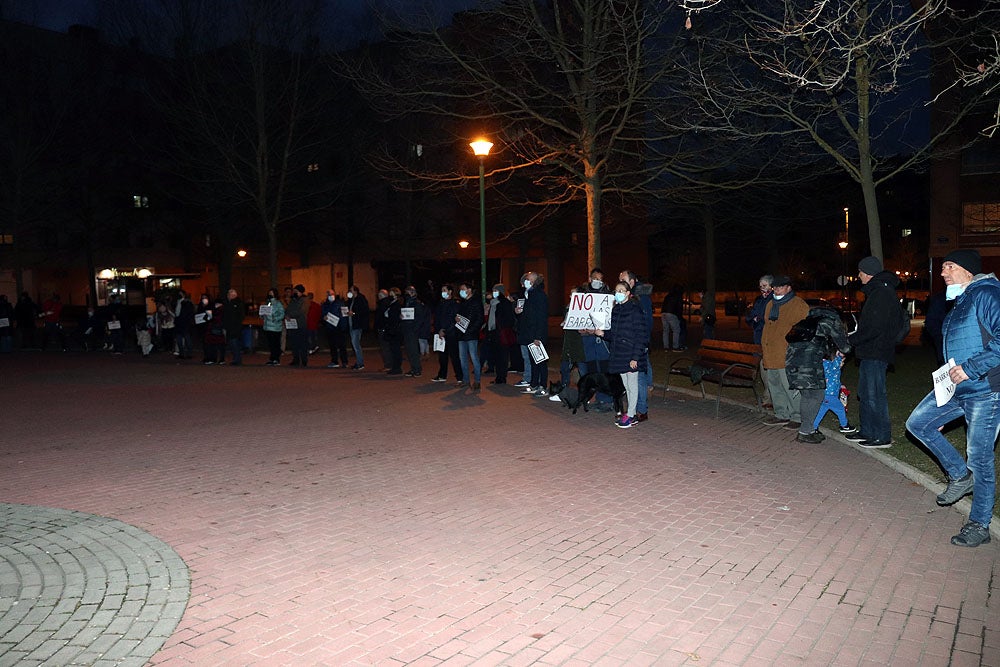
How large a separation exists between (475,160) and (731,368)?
78.0 feet

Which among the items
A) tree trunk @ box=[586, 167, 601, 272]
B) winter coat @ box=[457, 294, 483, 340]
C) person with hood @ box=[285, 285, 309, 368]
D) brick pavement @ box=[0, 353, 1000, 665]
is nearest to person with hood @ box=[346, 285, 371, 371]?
person with hood @ box=[285, 285, 309, 368]

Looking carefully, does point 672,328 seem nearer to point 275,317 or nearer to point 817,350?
point 275,317

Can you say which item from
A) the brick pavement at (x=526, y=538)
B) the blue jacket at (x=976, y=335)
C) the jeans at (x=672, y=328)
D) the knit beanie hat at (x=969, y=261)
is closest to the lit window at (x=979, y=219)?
the jeans at (x=672, y=328)

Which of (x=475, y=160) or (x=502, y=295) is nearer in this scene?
(x=502, y=295)

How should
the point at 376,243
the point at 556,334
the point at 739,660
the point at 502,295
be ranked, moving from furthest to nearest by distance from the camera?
the point at 376,243 → the point at 556,334 → the point at 502,295 → the point at 739,660

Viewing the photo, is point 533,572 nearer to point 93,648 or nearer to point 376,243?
point 93,648

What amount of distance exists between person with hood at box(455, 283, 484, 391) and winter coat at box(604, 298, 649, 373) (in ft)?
15.7

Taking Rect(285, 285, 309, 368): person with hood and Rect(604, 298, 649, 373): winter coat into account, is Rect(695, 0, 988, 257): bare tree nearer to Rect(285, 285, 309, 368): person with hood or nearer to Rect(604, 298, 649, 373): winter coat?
Rect(604, 298, 649, 373): winter coat

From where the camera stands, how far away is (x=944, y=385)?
5.78 metres

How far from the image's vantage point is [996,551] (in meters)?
5.59

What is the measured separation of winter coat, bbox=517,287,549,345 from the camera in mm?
14094

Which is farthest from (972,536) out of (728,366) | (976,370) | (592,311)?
(592,311)

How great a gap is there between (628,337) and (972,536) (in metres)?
5.16

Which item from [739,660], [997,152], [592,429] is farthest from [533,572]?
[997,152]
